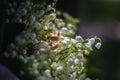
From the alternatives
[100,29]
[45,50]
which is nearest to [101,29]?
[100,29]

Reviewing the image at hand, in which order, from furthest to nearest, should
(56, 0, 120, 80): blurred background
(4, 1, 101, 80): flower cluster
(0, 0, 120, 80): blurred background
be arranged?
(56, 0, 120, 80): blurred background → (0, 0, 120, 80): blurred background → (4, 1, 101, 80): flower cluster

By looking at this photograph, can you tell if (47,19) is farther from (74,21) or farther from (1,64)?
(74,21)

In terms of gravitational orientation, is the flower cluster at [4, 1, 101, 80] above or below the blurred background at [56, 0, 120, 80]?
below

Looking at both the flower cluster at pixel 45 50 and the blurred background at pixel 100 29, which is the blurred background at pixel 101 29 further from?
the flower cluster at pixel 45 50

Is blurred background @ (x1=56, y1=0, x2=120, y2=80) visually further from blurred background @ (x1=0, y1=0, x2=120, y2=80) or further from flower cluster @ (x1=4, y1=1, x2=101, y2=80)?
flower cluster @ (x1=4, y1=1, x2=101, y2=80)

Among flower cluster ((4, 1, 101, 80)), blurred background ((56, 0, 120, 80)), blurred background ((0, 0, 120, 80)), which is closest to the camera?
flower cluster ((4, 1, 101, 80))

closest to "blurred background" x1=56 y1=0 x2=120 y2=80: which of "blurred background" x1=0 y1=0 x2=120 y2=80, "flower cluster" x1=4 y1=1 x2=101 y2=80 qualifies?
"blurred background" x1=0 y1=0 x2=120 y2=80
